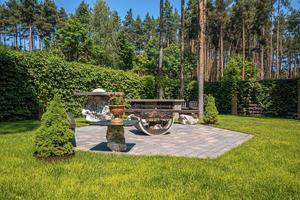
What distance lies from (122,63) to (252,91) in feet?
57.7

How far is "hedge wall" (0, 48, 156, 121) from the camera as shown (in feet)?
33.9

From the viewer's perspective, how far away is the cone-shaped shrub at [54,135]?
4.73m

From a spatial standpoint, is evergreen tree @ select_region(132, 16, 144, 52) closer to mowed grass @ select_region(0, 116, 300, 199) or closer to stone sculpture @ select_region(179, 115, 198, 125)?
stone sculpture @ select_region(179, 115, 198, 125)

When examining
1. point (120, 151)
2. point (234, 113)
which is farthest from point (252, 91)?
point (120, 151)

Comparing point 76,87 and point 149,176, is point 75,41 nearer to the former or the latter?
point 76,87

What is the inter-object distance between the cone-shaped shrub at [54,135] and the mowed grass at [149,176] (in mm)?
203

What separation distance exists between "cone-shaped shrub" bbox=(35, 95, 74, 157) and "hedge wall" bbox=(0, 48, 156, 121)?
20.0ft

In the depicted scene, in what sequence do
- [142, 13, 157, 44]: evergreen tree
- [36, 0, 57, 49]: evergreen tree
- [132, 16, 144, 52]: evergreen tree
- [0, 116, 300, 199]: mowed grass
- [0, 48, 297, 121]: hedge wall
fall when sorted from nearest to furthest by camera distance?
1. [0, 116, 300, 199]: mowed grass
2. [0, 48, 297, 121]: hedge wall
3. [36, 0, 57, 49]: evergreen tree
4. [142, 13, 157, 44]: evergreen tree
5. [132, 16, 144, 52]: evergreen tree

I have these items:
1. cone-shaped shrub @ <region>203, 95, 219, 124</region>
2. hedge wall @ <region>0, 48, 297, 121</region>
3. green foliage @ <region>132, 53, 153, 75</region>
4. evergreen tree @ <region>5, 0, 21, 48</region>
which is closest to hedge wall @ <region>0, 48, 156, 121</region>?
hedge wall @ <region>0, 48, 297, 121</region>

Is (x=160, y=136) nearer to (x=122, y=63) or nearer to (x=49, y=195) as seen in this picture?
(x=49, y=195)

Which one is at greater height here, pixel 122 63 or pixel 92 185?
pixel 122 63

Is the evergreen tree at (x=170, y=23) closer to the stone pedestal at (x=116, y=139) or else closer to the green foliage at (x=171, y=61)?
the green foliage at (x=171, y=61)

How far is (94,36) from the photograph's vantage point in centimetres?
2731

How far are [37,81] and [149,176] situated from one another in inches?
346
